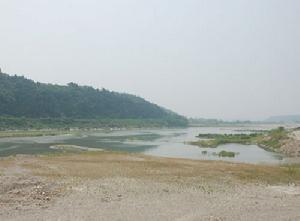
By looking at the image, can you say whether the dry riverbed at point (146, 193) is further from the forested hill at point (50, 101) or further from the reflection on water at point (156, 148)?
the forested hill at point (50, 101)

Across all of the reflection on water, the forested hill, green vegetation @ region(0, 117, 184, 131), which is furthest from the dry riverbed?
the forested hill

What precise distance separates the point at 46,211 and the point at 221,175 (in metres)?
14.6

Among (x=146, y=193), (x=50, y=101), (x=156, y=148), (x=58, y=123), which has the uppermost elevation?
(x=50, y=101)

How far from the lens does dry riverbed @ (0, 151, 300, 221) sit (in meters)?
17.6

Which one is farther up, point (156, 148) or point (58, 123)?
point (58, 123)

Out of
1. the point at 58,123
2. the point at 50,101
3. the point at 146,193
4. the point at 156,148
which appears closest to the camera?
the point at 146,193

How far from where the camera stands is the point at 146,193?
22.2 m

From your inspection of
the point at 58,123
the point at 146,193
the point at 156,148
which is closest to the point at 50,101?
the point at 58,123

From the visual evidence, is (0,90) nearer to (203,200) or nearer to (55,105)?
→ (55,105)

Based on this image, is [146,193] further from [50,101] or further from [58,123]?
[50,101]

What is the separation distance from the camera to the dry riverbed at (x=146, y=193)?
57.8 ft

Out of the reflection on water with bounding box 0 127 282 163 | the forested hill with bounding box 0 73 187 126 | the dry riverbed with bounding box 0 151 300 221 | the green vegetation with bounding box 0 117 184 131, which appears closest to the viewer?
the dry riverbed with bounding box 0 151 300 221

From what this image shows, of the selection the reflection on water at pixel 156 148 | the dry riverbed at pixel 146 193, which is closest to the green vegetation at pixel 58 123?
the reflection on water at pixel 156 148

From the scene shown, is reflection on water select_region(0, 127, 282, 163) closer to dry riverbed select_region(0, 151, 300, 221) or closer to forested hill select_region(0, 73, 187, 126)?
dry riverbed select_region(0, 151, 300, 221)
